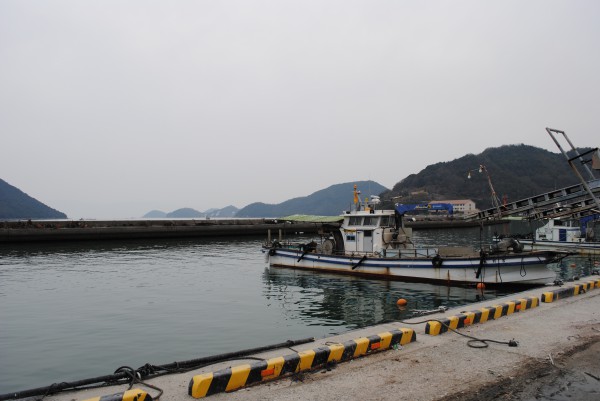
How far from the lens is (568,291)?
44.6ft

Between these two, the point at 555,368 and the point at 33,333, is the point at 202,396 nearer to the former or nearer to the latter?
the point at 555,368

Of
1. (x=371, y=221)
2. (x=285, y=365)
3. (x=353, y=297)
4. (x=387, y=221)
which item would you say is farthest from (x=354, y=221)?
(x=285, y=365)

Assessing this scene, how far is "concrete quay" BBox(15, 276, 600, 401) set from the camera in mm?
6129

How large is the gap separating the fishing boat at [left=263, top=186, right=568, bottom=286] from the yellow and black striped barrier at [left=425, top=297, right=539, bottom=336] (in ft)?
27.4

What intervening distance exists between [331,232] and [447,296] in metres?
9.93

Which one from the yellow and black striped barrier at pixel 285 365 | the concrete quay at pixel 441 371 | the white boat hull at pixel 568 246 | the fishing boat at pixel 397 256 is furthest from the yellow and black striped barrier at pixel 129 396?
the white boat hull at pixel 568 246

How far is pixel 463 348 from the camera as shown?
821cm

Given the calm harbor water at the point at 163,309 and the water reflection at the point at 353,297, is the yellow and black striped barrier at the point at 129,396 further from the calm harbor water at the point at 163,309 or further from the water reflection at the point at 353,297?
the water reflection at the point at 353,297

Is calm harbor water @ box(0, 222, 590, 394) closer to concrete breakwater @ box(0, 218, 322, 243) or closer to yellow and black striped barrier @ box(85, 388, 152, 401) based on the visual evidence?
yellow and black striped barrier @ box(85, 388, 152, 401)

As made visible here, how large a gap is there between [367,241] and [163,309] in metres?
13.2

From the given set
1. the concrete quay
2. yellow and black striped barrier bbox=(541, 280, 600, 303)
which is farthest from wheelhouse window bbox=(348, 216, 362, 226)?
the concrete quay

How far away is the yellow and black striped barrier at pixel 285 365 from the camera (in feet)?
20.1

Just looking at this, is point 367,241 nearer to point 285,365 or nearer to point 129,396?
point 285,365

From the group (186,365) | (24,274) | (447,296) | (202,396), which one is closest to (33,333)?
(186,365)
